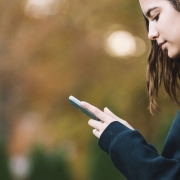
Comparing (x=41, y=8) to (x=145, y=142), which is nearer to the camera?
(x=145, y=142)

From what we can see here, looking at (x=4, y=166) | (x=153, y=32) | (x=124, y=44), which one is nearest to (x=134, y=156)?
(x=153, y=32)

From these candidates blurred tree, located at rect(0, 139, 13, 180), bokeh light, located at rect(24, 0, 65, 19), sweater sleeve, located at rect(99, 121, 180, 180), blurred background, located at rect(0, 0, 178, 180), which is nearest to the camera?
sweater sleeve, located at rect(99, 121, 180, 180)

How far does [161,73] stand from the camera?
2176 millimetres

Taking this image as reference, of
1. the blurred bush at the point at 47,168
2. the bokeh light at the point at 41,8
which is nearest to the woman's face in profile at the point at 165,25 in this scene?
the blurred bush at the point at 47,168

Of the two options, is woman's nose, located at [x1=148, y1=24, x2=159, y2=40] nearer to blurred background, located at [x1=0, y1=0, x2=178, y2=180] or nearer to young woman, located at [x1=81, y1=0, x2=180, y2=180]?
young woman, located at [x1=81, y1=0, x2=180, y2=180]

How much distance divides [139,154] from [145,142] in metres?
0.06

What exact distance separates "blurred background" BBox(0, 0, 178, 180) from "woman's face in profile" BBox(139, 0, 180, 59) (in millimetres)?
9036

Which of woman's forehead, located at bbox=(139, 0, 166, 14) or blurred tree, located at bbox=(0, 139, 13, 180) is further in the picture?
blurred tree, located at bbox=(0, 139, 13, 180)

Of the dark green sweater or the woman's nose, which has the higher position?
the woman's nose

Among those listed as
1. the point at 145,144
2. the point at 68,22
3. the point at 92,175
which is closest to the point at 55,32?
the point at 68,22

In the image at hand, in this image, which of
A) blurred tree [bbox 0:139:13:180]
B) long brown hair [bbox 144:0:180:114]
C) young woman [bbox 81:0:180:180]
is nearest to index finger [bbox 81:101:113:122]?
young woman [bbox 81:0:180:180]

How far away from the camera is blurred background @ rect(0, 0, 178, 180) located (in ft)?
38.7

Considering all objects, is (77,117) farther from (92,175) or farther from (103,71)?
(92,175)

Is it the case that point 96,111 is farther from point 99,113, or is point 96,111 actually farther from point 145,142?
point 145,142
